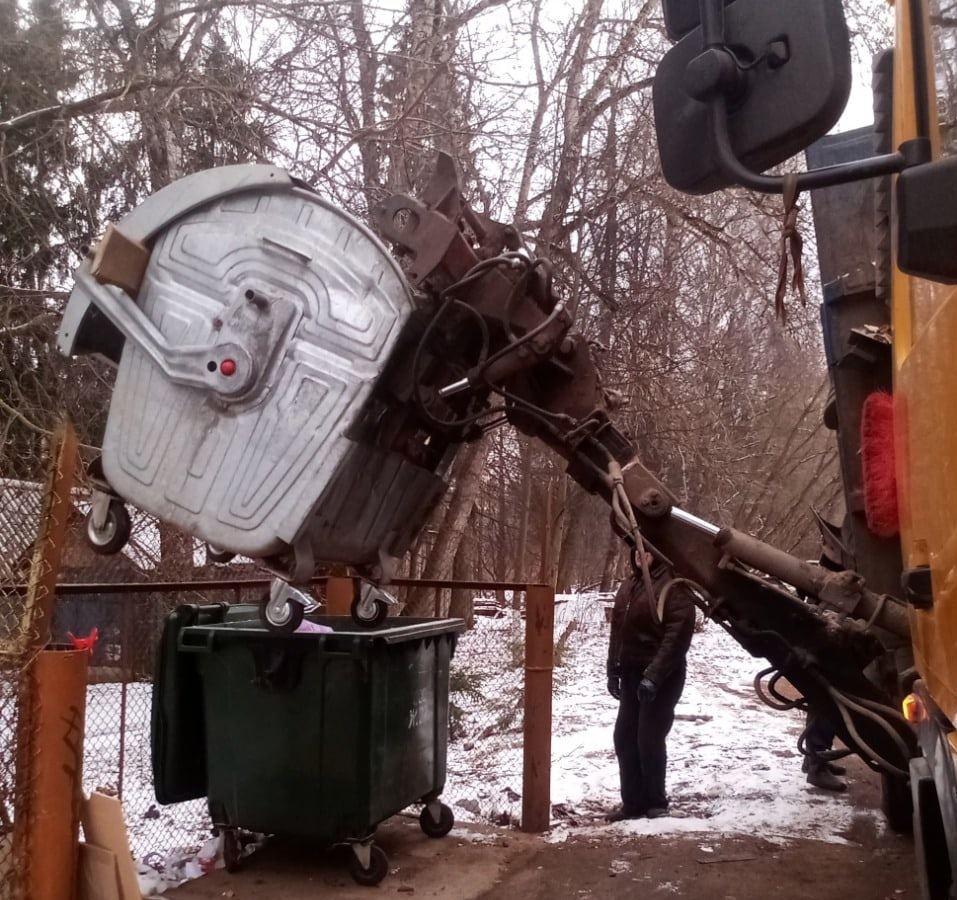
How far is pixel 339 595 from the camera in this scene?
5.51 meters

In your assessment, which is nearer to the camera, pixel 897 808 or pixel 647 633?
pixel 897 808

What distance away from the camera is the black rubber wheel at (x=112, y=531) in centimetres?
329

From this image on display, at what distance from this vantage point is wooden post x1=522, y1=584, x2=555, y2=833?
4.83 m

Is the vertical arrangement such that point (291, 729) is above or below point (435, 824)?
above

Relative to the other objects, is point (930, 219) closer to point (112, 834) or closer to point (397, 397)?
point (397, 397)

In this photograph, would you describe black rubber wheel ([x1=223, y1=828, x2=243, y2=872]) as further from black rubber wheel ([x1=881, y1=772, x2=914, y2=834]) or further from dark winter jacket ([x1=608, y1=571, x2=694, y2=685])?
black rubber wheel ([x1=881, y1=772, x2=914, y2=834])

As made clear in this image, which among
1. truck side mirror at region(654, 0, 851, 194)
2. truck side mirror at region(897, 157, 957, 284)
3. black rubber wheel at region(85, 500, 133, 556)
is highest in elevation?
truck side mirror at region(654, 0, 851, 194)

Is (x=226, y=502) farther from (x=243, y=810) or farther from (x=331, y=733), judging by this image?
(x=243, y=810)

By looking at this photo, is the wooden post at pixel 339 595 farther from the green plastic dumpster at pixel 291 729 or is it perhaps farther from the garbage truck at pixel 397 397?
the garbage truck at pixel 397 397

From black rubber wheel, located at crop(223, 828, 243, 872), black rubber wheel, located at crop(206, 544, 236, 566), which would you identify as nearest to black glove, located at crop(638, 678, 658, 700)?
black rubber wheel, located at crop(223, 828, 243, 872)

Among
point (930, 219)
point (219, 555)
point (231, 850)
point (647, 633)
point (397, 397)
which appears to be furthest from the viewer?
point (647, 633)

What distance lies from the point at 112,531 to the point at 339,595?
7.69 feet

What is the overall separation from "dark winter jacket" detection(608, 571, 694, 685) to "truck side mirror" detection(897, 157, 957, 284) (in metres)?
3.49

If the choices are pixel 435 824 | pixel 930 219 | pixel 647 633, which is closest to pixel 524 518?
pixel 647 633
